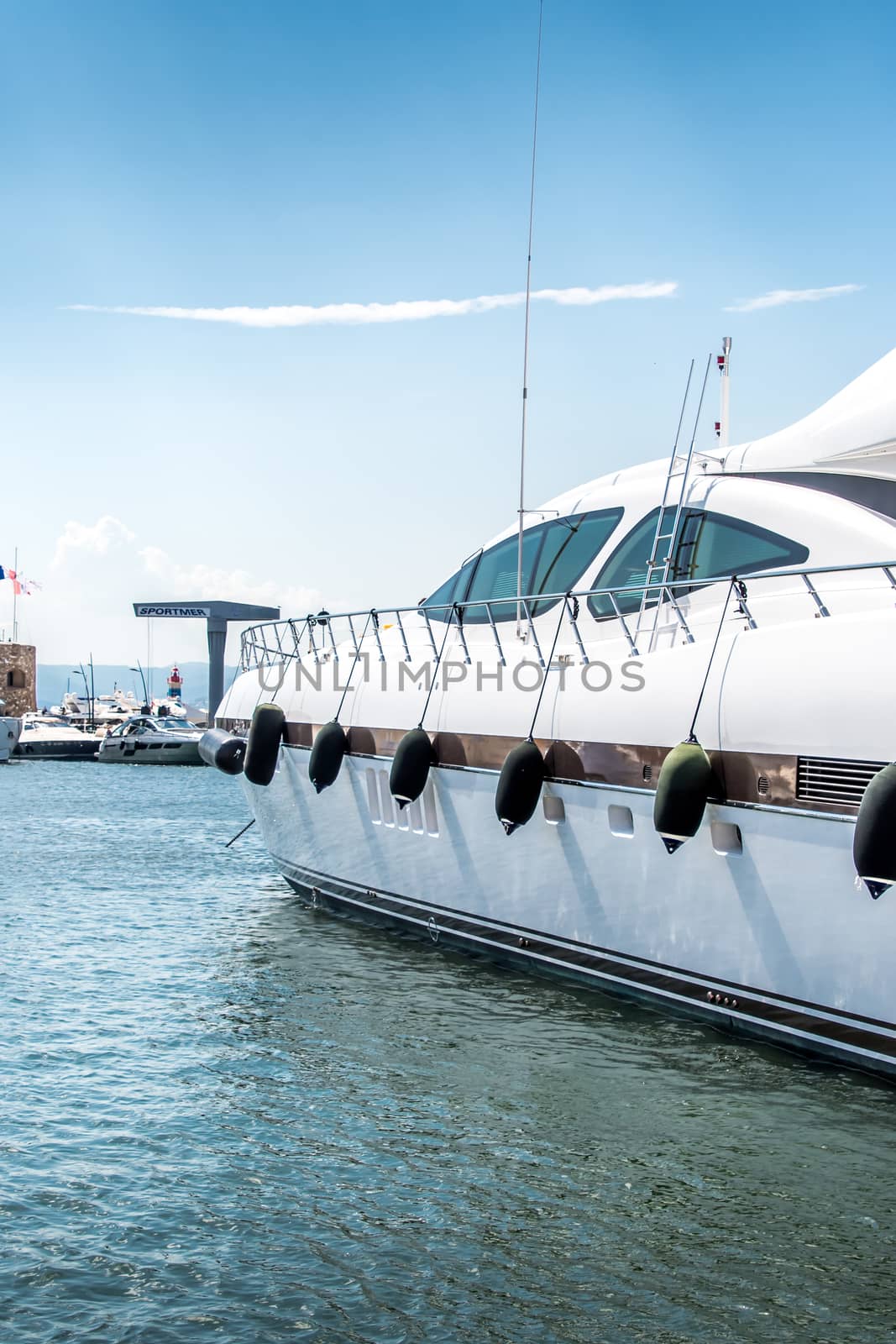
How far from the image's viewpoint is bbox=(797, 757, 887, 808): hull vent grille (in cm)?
662

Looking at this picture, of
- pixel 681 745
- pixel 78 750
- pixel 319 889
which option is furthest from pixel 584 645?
pixel 78 750

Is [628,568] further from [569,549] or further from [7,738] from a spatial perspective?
[7,738]

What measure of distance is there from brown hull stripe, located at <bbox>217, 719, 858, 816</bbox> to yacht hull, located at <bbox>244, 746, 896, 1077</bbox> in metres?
0.08

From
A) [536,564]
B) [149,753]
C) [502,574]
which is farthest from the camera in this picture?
[149,753]

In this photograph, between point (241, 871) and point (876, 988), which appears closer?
point (876, 988)

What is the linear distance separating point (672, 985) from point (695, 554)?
3256 millimetres

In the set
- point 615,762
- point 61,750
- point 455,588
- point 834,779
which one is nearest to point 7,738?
point 61,750

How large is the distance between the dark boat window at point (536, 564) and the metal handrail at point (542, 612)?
8cm

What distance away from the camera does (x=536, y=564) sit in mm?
11156

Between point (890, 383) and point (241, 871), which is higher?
point (890, 383)

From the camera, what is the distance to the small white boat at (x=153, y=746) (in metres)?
53.3

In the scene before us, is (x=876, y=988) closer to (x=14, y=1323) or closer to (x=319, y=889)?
(x=14, y=1323)

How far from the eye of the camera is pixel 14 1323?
464cm

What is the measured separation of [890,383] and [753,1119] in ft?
17.3
